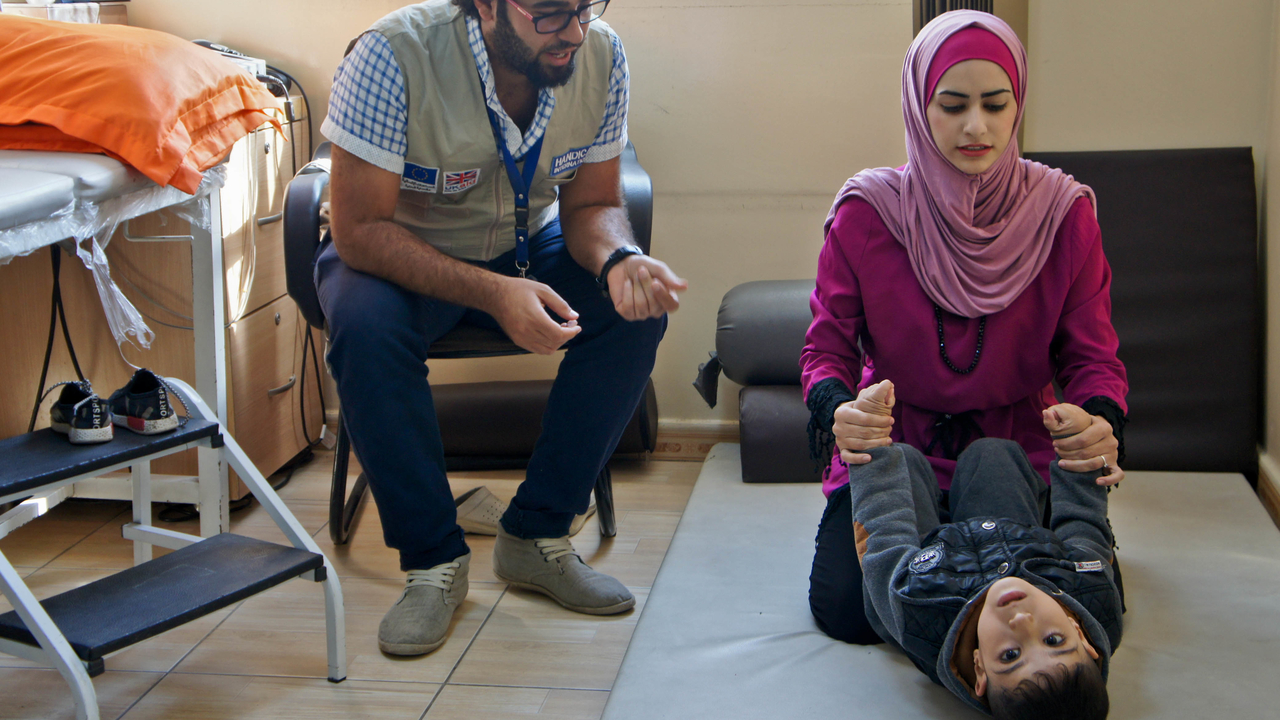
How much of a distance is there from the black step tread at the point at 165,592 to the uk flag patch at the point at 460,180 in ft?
2.09

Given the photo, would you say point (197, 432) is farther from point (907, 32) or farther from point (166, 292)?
point (907, 32)

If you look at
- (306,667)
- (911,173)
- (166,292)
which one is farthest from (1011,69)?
(166,292)

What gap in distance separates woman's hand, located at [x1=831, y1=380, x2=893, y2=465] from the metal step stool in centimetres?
76

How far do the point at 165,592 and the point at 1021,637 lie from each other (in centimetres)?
108

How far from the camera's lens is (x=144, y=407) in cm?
148

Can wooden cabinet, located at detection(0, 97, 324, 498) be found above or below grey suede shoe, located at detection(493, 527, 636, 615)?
above

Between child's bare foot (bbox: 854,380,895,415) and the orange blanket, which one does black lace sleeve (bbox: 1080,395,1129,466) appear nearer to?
child's bare foot (bbox: 854,380,895,415)

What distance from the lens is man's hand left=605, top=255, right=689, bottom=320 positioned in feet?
5.15

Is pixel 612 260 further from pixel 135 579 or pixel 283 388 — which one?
pixel 283 388

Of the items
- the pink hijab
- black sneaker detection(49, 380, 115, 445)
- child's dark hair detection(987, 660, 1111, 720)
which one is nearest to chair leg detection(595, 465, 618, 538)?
the pink hijab

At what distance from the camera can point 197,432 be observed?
1.52 m

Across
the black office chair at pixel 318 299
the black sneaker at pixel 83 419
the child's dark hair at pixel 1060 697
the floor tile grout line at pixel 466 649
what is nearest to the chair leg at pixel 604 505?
the black office chair at pixel 318 299

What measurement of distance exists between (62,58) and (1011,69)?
1373mm

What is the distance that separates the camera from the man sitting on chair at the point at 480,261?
159cm
